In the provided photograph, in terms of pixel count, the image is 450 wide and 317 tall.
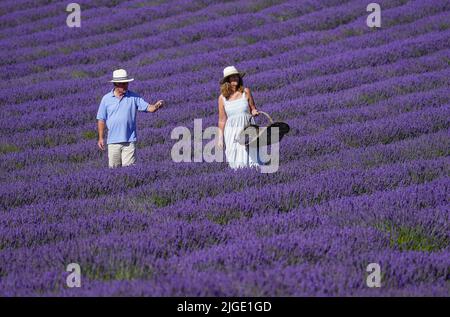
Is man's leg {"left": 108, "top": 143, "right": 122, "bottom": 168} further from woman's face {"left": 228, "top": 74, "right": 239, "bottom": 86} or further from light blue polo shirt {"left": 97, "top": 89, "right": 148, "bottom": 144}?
woman's face {"left": 228, "top": 74, "right": 239, "bottom": 86}

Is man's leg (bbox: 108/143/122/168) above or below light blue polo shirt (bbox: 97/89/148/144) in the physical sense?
below

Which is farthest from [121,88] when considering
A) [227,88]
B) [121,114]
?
[227,88]

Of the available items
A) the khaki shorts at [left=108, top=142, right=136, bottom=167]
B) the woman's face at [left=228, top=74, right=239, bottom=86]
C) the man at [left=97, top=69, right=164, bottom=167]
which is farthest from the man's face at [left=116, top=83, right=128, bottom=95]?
the woman's face at [left=228, top=74, right=239, bottom=86]

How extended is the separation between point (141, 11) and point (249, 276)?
15.3 metres

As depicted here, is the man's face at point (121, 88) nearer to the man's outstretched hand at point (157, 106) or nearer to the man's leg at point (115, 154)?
the man's outstretched hand at point (157, 106)

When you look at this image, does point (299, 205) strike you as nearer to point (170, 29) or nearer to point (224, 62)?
point (224, 62)

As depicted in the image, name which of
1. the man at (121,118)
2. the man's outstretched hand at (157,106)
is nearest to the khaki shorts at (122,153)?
the man at (121,118)

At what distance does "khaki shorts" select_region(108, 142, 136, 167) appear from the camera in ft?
26.3

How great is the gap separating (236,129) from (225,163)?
605 mm

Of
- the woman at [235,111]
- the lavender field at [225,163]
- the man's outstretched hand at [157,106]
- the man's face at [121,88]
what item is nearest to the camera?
the lavender field at [225,163]

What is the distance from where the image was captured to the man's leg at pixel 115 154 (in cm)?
802

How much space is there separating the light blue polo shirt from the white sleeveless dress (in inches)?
35.7

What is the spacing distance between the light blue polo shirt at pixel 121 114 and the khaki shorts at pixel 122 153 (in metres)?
0.08
